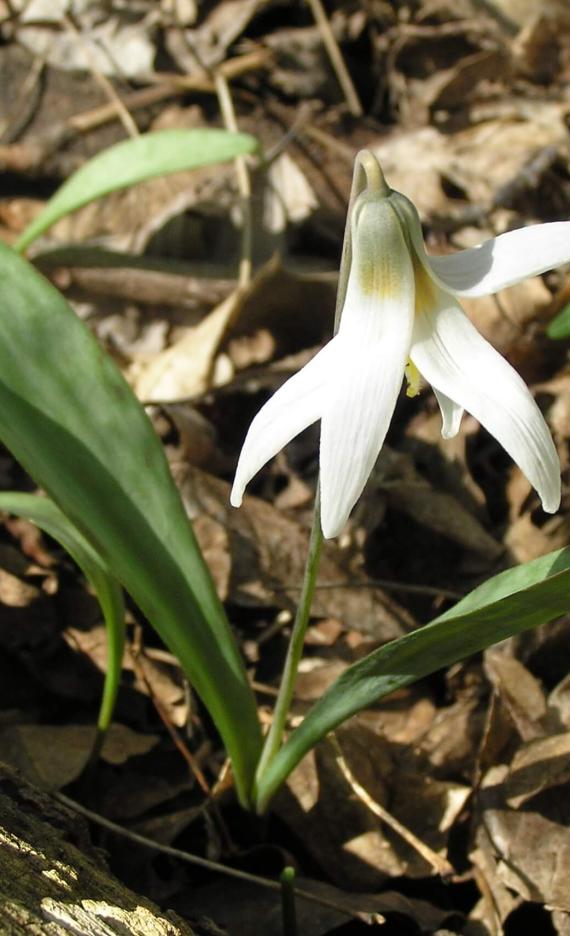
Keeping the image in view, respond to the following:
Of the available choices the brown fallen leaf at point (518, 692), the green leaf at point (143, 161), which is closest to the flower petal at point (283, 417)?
the brown fallen leaf at point (518, 692)

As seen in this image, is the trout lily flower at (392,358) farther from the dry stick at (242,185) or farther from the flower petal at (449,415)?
the dry stick at (242,185)

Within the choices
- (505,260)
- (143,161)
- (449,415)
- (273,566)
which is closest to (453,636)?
(449,415)

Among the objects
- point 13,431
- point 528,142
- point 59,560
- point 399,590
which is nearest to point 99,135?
point 528,142

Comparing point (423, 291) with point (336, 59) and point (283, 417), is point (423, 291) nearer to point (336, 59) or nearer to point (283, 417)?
point (283, 417)

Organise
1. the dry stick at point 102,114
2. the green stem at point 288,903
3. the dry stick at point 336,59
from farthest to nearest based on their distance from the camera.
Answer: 1. the dry stick at point 336,59
2. the dry stick at point 102,114
3. the green stem at point 288,903

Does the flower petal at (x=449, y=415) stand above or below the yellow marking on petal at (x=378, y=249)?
below

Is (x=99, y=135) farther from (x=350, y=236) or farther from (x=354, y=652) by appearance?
(x=350, y=236)
